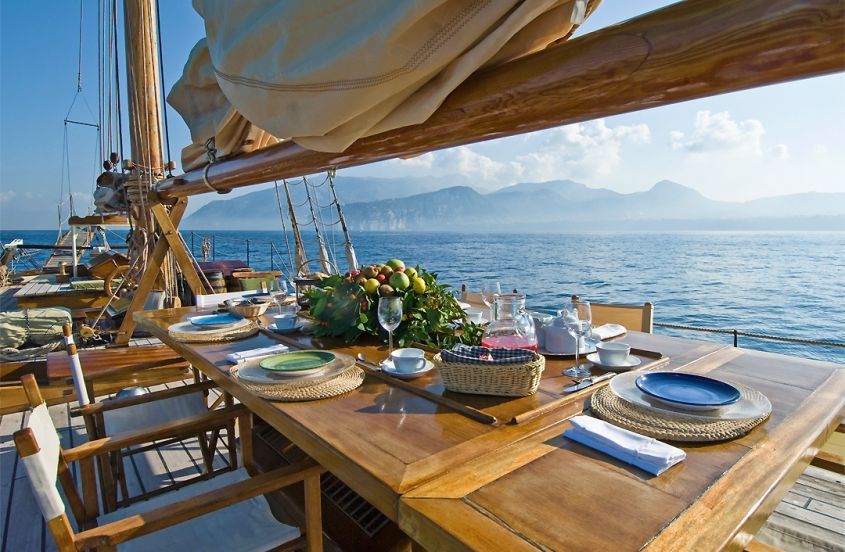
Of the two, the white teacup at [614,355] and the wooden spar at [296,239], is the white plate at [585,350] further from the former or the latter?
the wooden spar at [296,239]

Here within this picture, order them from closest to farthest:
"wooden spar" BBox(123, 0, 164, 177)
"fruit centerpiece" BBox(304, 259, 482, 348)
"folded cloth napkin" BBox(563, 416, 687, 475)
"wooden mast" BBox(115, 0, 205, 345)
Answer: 1. "folded cloth napkin" BBox(563, 416, 687, 475)
2. "fruit centerpiece" BBox(304, 259, 482, 348)
3. "wooden mast" BBox(115, 0, 205, 345)
4. "wooden spar" BBox(123, 0, 164, 177)

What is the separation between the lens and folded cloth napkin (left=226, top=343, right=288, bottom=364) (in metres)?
1.47

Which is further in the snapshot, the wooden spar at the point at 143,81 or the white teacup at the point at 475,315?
the wooden spar at the point at 143,81

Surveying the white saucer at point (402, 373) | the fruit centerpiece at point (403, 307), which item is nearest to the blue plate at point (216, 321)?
the fruit centerpiece at point (403, 307)

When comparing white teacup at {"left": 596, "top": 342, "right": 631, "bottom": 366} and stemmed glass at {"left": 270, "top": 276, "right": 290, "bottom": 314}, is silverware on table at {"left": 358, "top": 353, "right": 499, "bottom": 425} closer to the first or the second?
white teacup at {"left": 596, "top": 342, "right": 631, "bottom": 366}

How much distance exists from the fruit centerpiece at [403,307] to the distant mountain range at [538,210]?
98824 millimetres

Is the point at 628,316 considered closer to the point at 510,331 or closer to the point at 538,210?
the point at 510,331

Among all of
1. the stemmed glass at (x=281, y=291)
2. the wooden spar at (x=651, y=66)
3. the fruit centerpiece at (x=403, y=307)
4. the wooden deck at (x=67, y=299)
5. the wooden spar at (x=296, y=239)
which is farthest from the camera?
the wooden deck at (x=67, y=299)

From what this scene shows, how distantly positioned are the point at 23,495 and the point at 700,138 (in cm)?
9359

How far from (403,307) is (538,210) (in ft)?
485

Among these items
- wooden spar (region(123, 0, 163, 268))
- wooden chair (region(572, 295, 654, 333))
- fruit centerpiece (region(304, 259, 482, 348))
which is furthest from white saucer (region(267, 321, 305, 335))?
wooden spar (region(123, 0, 163, 268))

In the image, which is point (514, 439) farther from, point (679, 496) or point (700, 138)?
point (700, 138)

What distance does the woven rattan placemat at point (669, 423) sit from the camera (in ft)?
2.87

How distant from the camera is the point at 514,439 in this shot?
2.90 feet
